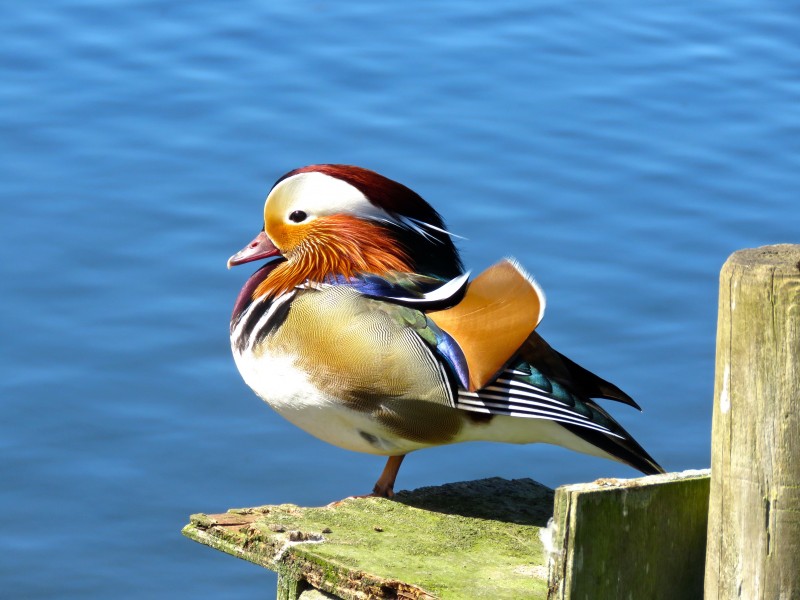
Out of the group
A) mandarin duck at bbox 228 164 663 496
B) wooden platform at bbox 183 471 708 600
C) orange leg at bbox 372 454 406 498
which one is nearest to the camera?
wooden platform at bbox 183 471 708 600

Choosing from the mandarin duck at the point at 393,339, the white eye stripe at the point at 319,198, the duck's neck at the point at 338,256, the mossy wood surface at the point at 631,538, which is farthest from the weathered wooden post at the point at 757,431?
the white eye stripe at the point at 319,198

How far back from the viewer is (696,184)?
8.21 metres

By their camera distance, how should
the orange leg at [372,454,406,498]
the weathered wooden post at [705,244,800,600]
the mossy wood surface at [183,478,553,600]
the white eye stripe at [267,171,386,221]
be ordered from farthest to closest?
1. the white eye stripe at [267,171,386,221]
2. the orange leg at [372,454,406,498]
3. the mossy wood surface at [183,478,553,600]
4. the weathered wooden post at [705,244,800,600]

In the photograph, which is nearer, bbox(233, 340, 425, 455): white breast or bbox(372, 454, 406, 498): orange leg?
bbox(233, 340, 425, 455): white breast

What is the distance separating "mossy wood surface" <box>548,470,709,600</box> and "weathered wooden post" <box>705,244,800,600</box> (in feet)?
0.28

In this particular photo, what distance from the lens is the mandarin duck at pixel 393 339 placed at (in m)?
3.90

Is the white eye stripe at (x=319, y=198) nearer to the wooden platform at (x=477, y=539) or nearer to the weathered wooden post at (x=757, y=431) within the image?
the wooden platform at (x=477, y=539)

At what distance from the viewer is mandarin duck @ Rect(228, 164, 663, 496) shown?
3.90 meters

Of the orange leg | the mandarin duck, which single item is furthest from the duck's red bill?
the orange leg

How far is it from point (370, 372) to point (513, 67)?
5671mm

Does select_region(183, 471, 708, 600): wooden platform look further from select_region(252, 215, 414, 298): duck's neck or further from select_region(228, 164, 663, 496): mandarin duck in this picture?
select_region(252, 215, 414, 298): duck's neck

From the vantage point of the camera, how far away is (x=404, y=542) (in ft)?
12.5

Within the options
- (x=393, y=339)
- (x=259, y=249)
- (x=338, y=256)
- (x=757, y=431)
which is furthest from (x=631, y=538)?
(x=259, y=249)

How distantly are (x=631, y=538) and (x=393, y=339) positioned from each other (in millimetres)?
1191
